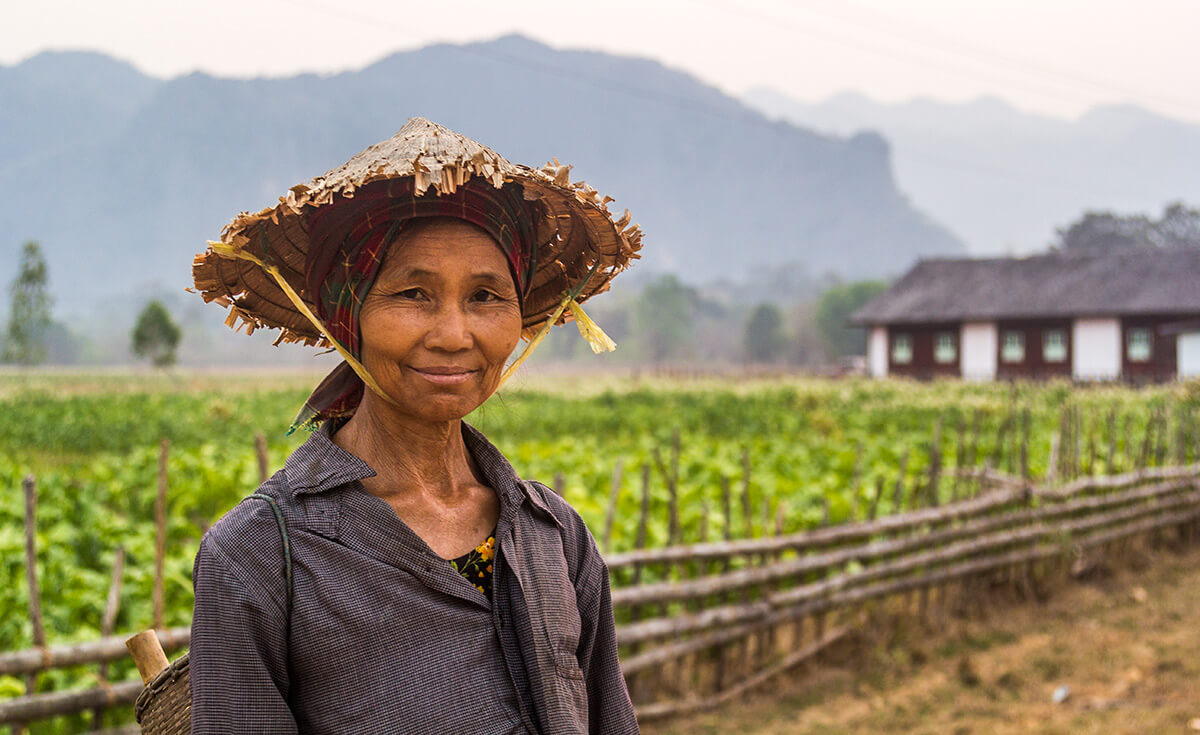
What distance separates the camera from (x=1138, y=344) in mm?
33469

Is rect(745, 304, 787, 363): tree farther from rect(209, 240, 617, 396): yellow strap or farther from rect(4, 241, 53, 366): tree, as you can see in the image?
rect(209, 240, 617, 396): yellow strap

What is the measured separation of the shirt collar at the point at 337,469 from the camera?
4.71 feet

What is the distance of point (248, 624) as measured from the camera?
4.24 feet

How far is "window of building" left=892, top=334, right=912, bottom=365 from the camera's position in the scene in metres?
37.8

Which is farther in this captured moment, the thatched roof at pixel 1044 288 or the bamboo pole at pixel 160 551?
the thatched roof at pixel 1044 288

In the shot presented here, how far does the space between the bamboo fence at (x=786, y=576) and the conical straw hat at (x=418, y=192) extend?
9.90 feet

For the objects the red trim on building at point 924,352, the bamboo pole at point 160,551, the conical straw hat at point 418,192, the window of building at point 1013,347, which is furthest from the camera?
the red trim on building at point 924,352

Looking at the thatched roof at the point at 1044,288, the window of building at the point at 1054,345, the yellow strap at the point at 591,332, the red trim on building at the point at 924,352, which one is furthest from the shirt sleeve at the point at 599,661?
the window of building at the point at 1054,345

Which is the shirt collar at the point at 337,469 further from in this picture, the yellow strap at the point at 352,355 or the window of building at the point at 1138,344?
the window of building at the point at 1138,344

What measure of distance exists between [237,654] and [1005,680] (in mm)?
6813

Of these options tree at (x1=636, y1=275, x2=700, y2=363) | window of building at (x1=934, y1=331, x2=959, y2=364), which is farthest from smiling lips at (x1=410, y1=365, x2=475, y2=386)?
tree at (x1=636, y1=275, x2=700, y2=363)

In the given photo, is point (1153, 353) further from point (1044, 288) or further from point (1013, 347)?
point (1044, 288)

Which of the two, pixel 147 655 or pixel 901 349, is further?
pixel 901 349

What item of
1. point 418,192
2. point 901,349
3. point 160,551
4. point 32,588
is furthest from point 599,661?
point 901,349
